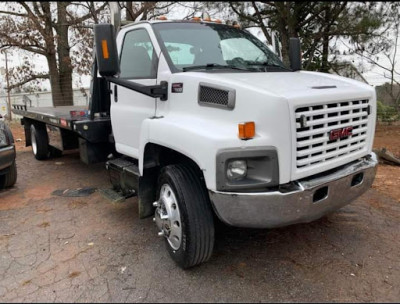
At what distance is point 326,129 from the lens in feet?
10.0

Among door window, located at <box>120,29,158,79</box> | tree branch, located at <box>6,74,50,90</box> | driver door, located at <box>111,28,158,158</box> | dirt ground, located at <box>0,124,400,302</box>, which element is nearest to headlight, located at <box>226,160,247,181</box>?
dirt ground, located at <box>0,124,400,302</box>

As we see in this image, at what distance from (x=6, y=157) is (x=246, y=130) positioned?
417 cm

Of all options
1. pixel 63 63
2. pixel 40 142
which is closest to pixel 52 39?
pixel 63 63

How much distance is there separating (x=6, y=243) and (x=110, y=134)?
184 centimetres

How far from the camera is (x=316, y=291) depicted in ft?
9.97

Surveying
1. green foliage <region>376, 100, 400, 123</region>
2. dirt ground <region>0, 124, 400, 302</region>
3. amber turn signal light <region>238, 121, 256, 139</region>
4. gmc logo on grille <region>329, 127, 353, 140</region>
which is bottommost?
dirt ground <region>0, 124, 400, 302</region>

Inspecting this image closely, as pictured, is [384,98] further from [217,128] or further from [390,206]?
[217,128]

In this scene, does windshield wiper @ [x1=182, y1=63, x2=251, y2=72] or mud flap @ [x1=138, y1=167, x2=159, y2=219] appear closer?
windshield wiper @ [x1=182, y1=63, x2=251, y2=72]

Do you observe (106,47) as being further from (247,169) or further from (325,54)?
(325,54)

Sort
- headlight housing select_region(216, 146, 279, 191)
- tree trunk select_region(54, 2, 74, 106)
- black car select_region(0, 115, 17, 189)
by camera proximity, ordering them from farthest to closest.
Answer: tree trunk select_region(54, 2, 74, 106)
black car select_region(0, 115, 17, 189)
headlight housing select_region(216, 146, 279, 191)

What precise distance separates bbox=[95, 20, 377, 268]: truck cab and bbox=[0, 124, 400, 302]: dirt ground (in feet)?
1.15

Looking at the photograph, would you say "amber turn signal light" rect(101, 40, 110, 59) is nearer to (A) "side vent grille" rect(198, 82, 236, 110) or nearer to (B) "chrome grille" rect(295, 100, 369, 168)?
(A) "side vent grille" rect(198, 82, 236, 110)

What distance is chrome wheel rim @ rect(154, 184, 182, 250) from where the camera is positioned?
330cm

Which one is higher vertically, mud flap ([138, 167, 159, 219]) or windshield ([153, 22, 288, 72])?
windshield ([153, 22, 288, 72])
